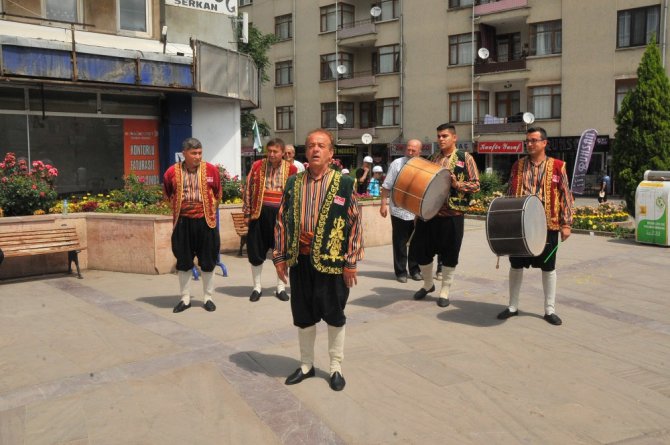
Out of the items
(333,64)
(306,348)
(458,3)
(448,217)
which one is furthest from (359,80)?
(306,348)

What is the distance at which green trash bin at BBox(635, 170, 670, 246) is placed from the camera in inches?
487

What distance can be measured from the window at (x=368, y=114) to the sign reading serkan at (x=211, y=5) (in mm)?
28768

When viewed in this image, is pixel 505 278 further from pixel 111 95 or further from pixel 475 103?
pixel 475 103

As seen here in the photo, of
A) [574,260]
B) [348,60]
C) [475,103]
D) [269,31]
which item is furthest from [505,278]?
[269,31]

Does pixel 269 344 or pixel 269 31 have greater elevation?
pixel 269 31

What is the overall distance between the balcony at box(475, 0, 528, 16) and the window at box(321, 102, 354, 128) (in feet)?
38.2

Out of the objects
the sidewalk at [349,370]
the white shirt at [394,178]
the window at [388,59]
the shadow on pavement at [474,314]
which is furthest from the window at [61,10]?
the window at [388,59]

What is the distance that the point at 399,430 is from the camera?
4.26 m

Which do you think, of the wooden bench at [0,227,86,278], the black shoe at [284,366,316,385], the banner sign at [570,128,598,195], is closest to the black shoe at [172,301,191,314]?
the black shoe at [284,366,316,385]

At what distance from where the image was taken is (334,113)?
45062 mm

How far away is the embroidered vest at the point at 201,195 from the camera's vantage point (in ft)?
23.6

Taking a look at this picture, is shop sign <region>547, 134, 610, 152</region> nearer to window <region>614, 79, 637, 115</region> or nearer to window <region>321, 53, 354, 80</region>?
window <region>614, 79, 637, 115</region>

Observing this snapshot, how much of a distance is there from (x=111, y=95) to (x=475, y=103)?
27007 millimetres

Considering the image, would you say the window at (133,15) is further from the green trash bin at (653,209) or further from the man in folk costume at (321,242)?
the green trash bin at (653,209)
